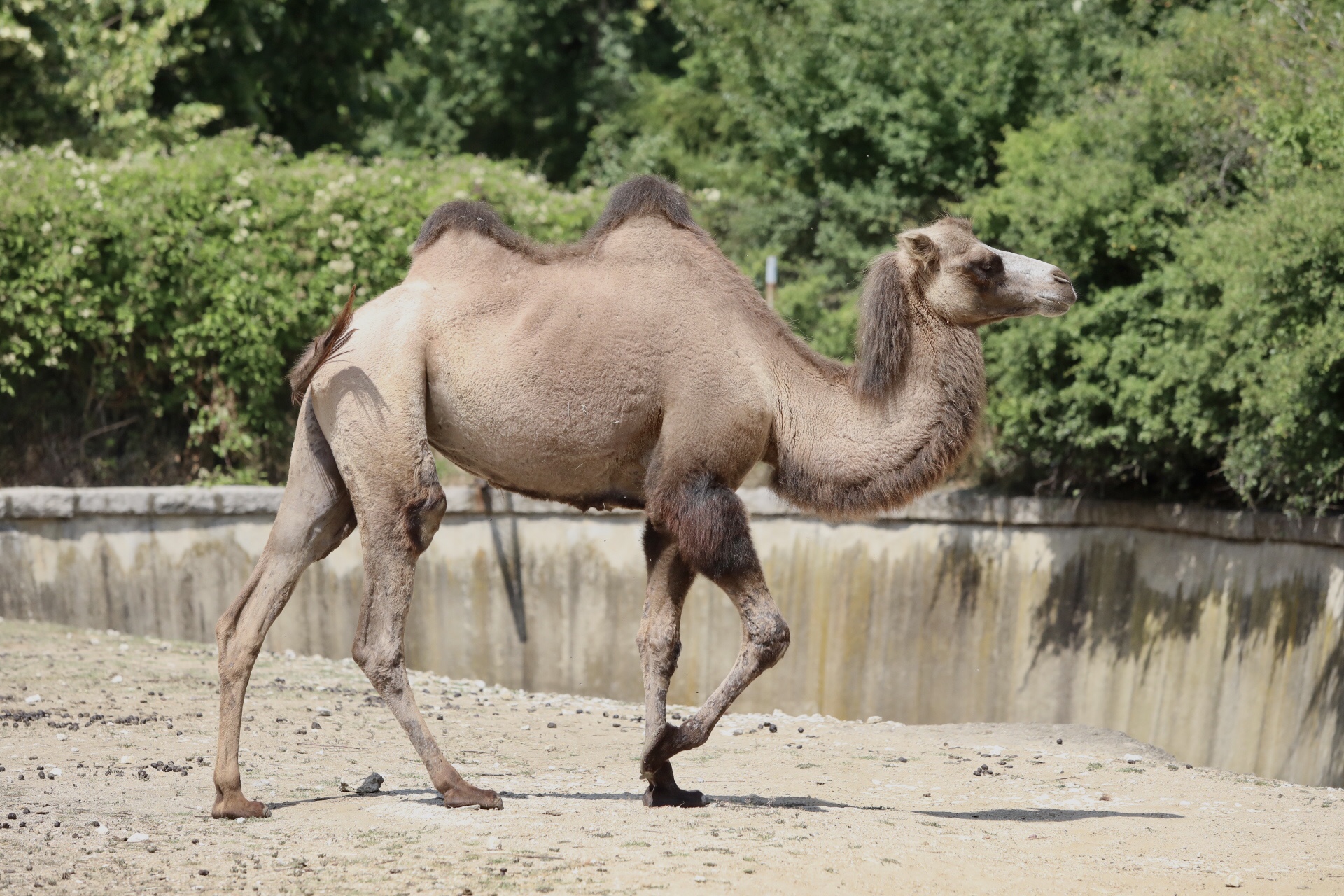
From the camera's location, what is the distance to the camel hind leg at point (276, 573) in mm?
6426

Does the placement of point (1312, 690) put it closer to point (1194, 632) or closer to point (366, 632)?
point (1194, 632)

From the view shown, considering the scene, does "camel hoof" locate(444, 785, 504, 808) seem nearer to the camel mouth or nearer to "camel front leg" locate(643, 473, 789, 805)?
"camel front leg" locate(643, 473, 789, 805)

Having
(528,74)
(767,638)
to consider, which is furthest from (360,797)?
(528,74)

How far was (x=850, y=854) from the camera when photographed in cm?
566

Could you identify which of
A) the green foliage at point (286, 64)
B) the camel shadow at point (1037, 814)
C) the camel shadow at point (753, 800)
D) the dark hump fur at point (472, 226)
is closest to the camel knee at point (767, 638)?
the camel shadow at point (753, 800)

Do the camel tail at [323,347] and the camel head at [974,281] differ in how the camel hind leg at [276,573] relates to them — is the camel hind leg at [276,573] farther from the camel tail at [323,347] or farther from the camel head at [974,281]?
the camel head at [974,281]

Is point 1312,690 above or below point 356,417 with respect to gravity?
below

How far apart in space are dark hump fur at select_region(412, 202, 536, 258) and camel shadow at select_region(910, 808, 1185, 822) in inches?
127

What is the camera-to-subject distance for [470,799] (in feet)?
21.0

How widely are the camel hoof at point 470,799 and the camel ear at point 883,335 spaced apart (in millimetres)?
2404

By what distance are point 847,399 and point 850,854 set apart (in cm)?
212

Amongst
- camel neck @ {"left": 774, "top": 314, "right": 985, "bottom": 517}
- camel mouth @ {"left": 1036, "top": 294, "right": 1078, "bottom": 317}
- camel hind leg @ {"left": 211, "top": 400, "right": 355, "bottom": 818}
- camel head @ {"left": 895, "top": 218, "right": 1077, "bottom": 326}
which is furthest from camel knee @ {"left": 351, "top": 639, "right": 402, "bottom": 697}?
camel mouth @ {"left": 1036, "top": 294, "right": 1078, "bottom": 317}

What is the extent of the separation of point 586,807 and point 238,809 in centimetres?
147

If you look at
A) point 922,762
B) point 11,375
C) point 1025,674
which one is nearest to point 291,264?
point 11,375
